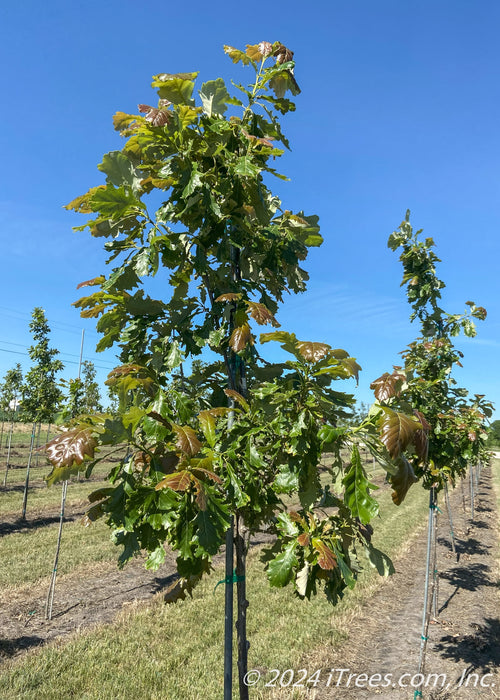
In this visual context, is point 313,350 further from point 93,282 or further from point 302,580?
point 93,282

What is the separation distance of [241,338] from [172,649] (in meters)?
5.11

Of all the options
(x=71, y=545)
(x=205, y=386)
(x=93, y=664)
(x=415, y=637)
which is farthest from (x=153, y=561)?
(x=71, y=545)

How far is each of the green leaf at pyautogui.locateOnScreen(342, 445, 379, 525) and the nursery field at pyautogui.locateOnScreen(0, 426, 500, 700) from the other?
2174mm

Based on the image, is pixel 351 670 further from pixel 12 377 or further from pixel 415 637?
pixel 12 377

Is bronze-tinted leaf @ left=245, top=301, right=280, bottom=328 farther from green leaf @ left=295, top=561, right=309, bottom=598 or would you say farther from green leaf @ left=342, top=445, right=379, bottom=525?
green leaf @ left=295, top=561, right=309, bottom=598

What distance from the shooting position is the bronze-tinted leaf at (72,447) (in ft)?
5.02

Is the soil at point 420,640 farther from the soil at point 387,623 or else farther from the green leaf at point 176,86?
the green leaf at point 176,86

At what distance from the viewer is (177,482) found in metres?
1.49

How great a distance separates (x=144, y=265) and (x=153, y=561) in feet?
4.38

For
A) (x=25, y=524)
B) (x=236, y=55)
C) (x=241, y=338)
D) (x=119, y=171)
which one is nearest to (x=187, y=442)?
(x=241, y=338)

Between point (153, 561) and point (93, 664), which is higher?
point (153, 561)

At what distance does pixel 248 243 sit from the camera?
2395mm

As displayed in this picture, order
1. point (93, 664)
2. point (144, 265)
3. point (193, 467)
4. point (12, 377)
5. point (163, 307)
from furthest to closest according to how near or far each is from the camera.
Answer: point (12, 377)
point (93, 664)
point (163, 307)
point (144, 265)
point (193, 467)

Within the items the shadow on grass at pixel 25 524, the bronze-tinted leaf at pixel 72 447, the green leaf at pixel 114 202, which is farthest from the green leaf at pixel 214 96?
the shadow on grass at pixel 25 524
